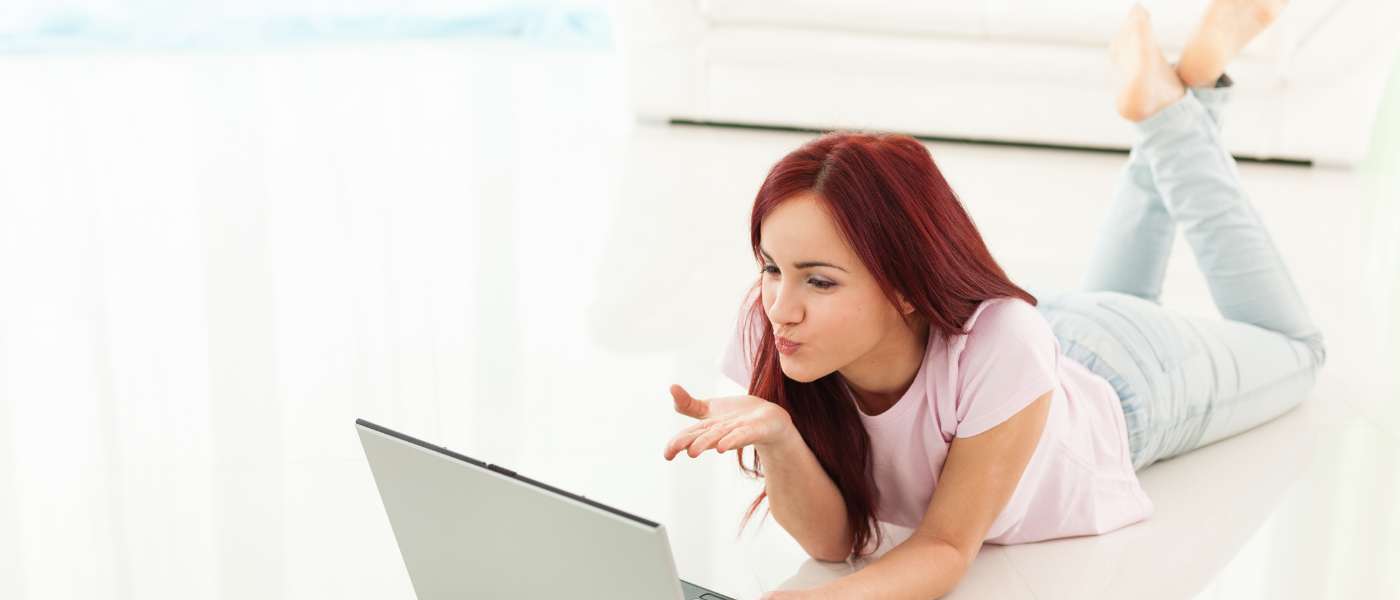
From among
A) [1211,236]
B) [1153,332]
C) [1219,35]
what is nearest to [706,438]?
[1153,332]

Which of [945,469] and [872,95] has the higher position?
[872,95]

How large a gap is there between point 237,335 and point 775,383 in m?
1.21

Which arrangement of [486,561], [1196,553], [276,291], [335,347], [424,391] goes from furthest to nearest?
[276,291], [335,347], [424,391], [1196,553], [486,561]

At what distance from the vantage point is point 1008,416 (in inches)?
44.3

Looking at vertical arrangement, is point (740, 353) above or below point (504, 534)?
above

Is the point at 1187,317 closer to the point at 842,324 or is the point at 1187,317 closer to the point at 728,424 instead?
the point at 842,324

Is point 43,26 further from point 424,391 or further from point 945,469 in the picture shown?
point 945,469

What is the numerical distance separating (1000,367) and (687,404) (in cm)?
32

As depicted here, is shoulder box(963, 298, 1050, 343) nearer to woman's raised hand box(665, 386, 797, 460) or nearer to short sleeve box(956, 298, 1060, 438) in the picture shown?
short sleeve box(956, 298, 1060, 438)

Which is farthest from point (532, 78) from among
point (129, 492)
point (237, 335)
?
point (129, 492)

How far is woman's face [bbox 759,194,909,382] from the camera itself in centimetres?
104

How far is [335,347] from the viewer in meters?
1.99

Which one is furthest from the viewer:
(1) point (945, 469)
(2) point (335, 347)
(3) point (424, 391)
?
(2) point (335, 347)

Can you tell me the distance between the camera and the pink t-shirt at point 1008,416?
1130 mm
